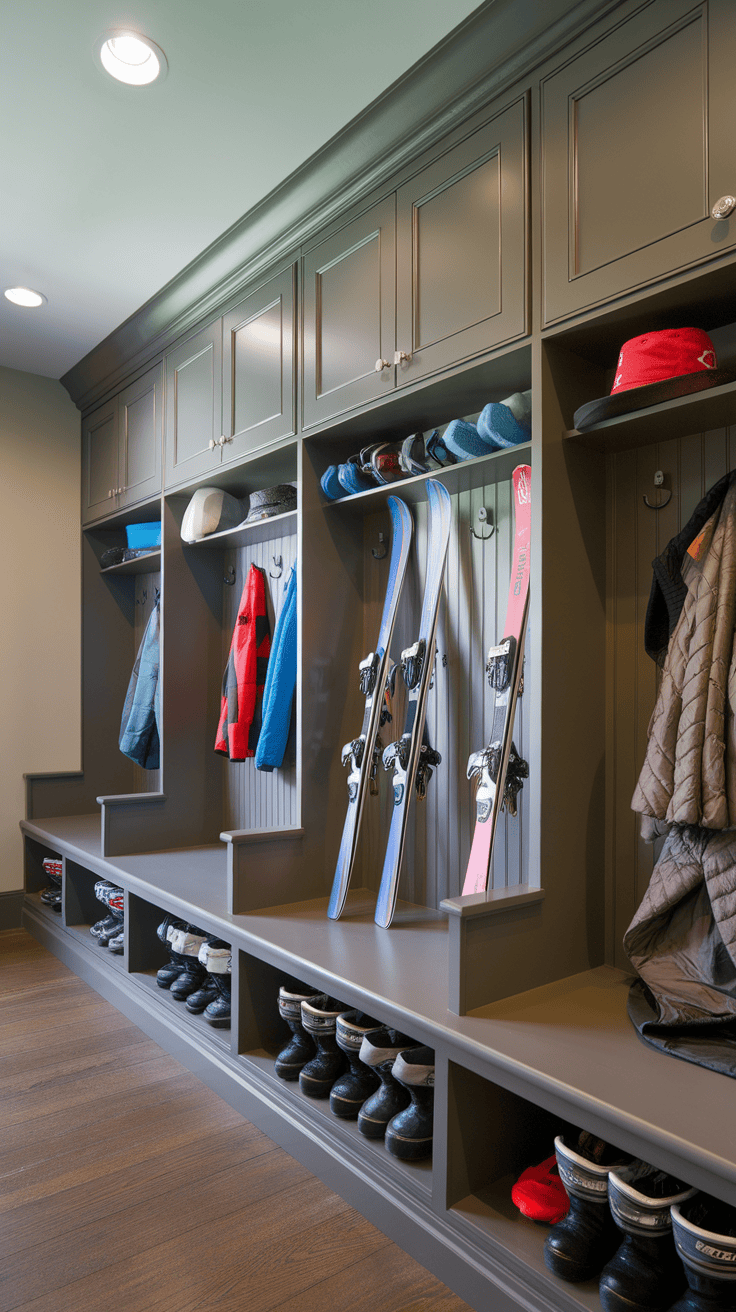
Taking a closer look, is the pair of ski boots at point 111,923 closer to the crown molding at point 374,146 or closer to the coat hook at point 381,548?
the coat hook at point 381,548

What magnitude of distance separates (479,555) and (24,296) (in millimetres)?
2185

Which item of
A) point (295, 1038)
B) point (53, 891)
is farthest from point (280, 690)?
point (53, 891)

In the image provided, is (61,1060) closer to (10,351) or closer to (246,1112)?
(246,1112)

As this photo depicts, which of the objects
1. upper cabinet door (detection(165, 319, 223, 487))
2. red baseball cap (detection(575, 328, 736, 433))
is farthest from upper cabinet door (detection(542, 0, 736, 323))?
upper cabinet door (detection(165, 319, 223, 487))

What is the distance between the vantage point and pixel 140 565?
3.90 meters

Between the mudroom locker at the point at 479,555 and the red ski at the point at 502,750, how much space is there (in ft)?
0.27

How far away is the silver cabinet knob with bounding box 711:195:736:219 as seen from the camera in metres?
1.38

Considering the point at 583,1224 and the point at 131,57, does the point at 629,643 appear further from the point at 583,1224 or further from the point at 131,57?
the point at 131,57

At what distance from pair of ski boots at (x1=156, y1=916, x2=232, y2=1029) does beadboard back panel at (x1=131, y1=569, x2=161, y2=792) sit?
1.32 meters

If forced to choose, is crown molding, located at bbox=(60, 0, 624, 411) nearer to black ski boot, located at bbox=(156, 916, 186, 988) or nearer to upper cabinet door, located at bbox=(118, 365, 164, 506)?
upper cabinet door, located at bbox=(118, 365, 164, 506)

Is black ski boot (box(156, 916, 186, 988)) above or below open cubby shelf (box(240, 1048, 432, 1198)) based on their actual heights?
above

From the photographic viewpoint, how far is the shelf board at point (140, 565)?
3.67 meters

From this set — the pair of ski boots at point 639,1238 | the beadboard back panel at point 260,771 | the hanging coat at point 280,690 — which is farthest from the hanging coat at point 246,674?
the pair of ski boots at point 639,1238

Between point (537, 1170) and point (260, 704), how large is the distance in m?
1.87
